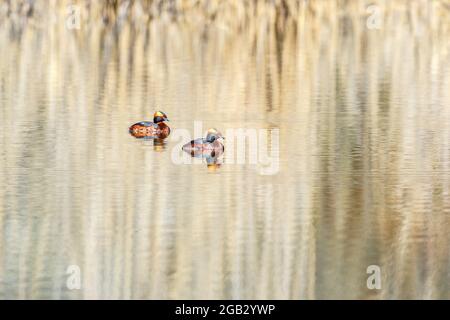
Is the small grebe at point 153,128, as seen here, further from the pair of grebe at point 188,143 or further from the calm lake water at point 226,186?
the calm lake water at point 226,186

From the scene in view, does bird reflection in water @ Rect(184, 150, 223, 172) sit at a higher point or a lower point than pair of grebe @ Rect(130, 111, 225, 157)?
lower

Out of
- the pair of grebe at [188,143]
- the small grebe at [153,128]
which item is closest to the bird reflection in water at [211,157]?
the pair of grebe at [188,143]

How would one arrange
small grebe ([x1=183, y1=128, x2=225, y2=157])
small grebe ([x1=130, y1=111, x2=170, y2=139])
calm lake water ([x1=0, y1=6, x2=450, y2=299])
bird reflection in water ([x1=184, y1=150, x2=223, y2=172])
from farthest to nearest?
small grebe ([x1=130, y1=111, x2=170, y2=139])
small grebe ([x1=183, y1=128, x2=225, y2=157])
bird reflection in water ([x1=184, y1=150, x2=223, y2=172])
calm lake water ([x1=0, y1=6, x2=450, y2=299])

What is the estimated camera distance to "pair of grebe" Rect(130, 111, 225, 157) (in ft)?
38.1

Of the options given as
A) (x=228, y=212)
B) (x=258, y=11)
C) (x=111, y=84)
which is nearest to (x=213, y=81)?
(x=111, y=84)

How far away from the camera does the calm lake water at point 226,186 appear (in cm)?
858

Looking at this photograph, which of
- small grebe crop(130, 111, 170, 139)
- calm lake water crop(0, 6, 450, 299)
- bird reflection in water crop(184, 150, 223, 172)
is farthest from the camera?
small grebe crop(130, 111, 170, 139)

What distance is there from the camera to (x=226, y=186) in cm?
1048

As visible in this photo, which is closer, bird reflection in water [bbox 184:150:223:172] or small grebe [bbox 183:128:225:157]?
bird reflection in water [bbox 184:150:223:172]

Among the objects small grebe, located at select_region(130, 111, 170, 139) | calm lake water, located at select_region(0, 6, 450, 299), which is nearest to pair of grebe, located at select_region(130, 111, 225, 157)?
small grebe, located at select_region(130, 111, 170, 139)

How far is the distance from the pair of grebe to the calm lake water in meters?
0.16

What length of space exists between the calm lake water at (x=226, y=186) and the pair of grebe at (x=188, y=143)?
0.52 ft

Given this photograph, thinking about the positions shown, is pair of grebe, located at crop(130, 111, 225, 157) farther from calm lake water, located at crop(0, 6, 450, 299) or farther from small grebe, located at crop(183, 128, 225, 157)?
calm lake water, located at crop(0, 6, 450, 299)

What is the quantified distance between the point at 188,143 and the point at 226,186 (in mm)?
1480
